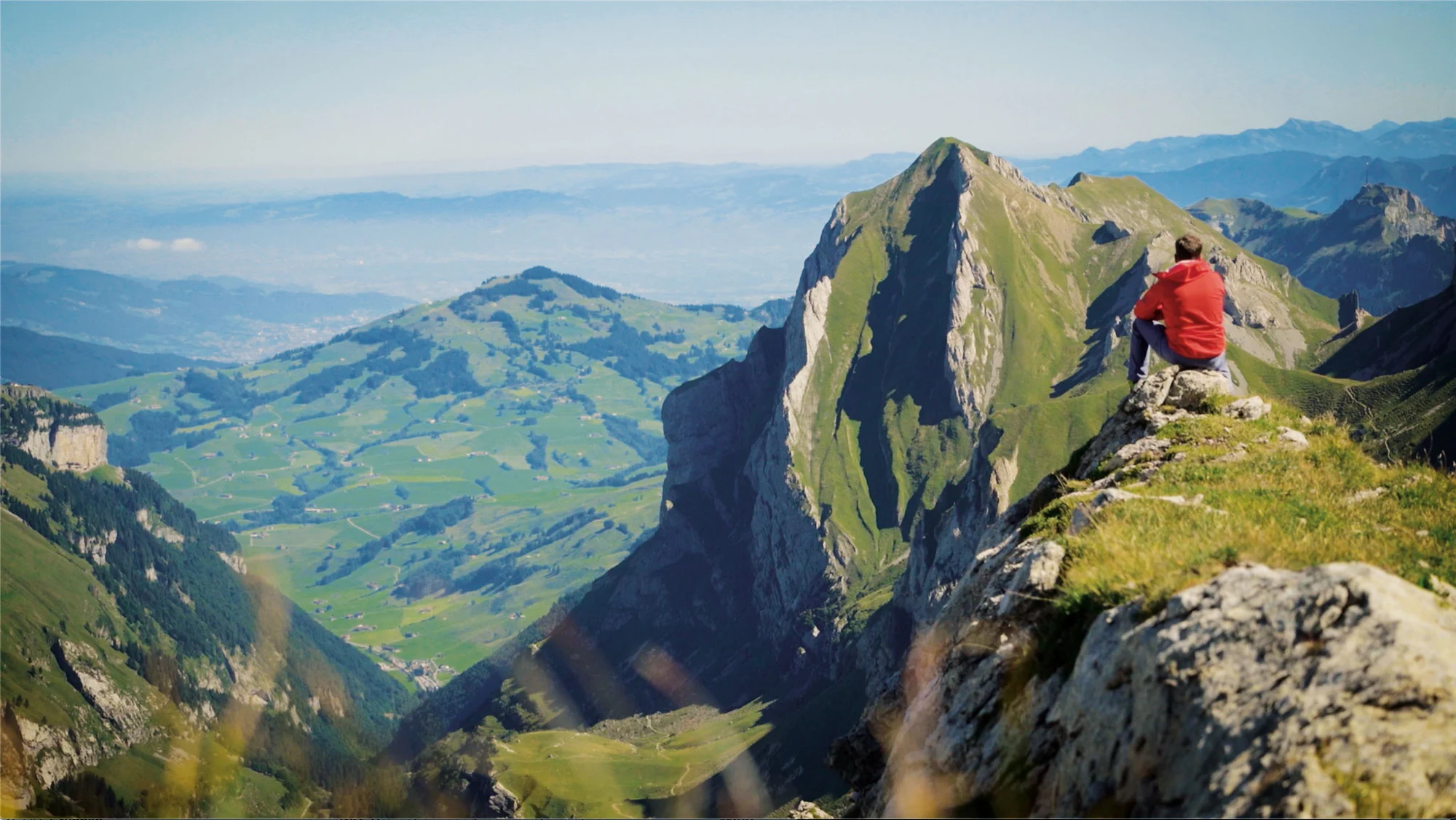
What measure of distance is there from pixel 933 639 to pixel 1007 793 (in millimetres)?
9857

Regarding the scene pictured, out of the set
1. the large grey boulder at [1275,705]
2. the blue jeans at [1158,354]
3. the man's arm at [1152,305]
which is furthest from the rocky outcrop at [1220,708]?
the blue jeans at [1158,354]

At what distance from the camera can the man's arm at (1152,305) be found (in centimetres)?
2755

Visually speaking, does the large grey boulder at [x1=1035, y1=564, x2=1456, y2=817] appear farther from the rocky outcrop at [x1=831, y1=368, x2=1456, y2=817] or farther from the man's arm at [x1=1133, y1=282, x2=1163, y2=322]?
the man's arm at [x1=1133, y1=282, x2=1163, y2=322]

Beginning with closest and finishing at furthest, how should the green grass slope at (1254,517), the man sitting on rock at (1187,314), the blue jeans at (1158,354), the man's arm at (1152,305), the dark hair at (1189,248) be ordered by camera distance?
the green grass slope at (1254,517), the dark hair at (1189,248), the man sitting on rock at (1187,314), the man's arm at (1152,305), the blue jeans at (1158,354)

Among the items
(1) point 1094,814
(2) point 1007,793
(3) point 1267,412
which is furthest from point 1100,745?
(3) point 1267,412

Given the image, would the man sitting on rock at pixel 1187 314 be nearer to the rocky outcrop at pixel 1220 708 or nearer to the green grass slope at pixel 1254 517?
the green grass slope at pixel 1254 517

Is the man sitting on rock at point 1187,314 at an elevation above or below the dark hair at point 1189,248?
below

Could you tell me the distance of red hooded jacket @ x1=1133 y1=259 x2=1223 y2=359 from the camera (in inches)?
1059

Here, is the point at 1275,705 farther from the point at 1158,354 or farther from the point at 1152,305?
the point at 1158,354

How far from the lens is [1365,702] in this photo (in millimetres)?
11852

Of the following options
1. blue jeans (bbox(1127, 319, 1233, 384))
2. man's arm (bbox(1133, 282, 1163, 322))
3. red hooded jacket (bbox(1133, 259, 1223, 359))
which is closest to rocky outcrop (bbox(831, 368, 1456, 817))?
red hooded jacket (bbox(1133, 259, 1223, 359))

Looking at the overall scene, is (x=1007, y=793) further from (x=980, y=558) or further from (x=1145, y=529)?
(x=980, y=558)

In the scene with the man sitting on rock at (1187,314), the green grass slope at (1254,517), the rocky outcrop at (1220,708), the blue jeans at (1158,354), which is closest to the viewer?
the rocky outcrop at (1220,708)

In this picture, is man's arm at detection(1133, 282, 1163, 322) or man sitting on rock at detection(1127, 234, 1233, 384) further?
→ man's arm at detection(1133, 282, 1163, 322)
